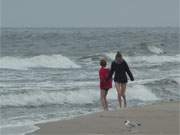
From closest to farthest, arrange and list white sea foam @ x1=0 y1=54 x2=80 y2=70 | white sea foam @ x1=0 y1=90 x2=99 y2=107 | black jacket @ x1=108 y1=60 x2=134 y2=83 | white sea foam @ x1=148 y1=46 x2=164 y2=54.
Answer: black jacket @ x1=108 y1=60 x2=134 y2=83 → white sea foam @ x1=0 y1=90 x2=99 y2=107 → white sea foam @ x1=0 y1=54 x2=80 y2=70 → white sea foam @ x1=148 y1=46 x2=164 y2=54

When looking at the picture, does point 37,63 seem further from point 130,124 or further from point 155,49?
point 130,124

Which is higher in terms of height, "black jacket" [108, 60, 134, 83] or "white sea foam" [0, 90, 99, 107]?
"black jacket" [108, 60, 134, 83]

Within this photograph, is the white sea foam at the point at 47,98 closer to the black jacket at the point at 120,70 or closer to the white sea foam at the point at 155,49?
the black jacket at the point at 120,70

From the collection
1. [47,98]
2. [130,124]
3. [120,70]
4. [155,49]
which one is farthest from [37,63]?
[130,124]

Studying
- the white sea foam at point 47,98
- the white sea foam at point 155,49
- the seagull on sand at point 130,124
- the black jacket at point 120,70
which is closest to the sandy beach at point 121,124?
the seagull on sand at point 130,124

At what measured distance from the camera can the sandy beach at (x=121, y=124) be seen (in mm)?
12219

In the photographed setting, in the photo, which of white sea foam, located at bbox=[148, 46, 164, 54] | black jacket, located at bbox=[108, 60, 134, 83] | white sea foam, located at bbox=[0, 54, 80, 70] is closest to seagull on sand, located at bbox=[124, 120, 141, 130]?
black jacket, located at bbox=[108, 60, 134, 83]

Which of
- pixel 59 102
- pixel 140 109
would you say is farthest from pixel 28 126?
pixel 59 102

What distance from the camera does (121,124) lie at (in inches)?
512

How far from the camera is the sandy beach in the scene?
12219 mm

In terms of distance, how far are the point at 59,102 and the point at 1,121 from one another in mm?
4651

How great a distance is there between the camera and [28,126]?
13633 millimetres

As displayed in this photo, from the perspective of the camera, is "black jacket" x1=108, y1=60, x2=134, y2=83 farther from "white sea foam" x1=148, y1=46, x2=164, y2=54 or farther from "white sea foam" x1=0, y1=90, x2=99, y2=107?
"white sea foam" x1=148, y1=46, x2=164, y2=54

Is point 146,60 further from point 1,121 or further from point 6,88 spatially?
point 1,121
